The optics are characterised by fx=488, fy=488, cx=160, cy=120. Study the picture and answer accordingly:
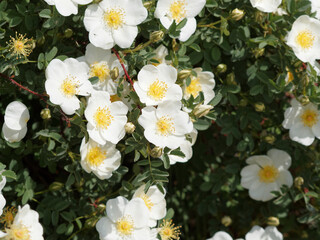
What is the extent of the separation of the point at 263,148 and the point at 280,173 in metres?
0.18

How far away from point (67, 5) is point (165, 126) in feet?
2.13

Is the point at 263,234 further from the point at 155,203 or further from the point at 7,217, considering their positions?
the point at 7,217

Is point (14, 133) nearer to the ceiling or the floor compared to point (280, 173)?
nearer to the ceiling

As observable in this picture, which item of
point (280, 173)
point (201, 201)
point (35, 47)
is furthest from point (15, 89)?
point (280, 173)

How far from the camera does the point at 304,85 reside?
2.29 m

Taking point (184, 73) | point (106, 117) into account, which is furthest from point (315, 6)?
point (106, 117)

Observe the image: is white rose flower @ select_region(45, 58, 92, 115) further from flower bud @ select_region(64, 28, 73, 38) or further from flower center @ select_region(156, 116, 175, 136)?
flower center @ select_region(156, 116, 175, 136)

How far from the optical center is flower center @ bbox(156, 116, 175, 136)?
6.76 feet

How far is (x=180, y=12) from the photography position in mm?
2252

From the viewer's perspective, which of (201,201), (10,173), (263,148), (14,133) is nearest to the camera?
(10,173)

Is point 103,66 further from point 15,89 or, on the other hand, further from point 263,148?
point 263,148

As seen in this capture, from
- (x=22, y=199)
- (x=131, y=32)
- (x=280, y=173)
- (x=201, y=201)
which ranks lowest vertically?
(x=201, y=201)

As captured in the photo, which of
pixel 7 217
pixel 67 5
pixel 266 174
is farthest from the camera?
pixel 266 174

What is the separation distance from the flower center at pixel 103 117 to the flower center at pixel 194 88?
480mm
